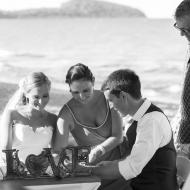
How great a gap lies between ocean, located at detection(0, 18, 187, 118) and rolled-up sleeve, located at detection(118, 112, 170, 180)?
23.5 ft

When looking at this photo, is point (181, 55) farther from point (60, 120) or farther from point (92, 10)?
point (60, 120)

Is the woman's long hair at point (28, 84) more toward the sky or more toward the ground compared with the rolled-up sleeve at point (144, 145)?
more toward the sky

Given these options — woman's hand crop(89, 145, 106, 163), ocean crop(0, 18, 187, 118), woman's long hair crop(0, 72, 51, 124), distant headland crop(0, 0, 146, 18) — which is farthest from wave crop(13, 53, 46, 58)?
woman's hand crop(89, 145, 106, 163)

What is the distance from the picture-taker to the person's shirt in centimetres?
196

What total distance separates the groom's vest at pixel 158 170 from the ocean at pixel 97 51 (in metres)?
7.03

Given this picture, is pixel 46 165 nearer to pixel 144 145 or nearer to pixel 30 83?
pixel 144 145

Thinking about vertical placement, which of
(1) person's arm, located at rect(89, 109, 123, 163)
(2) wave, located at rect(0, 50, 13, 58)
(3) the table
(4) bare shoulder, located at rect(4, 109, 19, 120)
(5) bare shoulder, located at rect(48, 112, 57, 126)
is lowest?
(3) the table

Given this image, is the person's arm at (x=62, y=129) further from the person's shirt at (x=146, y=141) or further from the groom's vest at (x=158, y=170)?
the person's shirt at (x=146, y=141)

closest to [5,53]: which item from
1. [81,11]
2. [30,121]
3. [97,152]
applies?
[81,11]

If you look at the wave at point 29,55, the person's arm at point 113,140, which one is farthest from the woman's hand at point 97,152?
the wave at point 29,55

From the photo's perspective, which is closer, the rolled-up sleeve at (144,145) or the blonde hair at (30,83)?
the rolled-up sleeve at (144,145)

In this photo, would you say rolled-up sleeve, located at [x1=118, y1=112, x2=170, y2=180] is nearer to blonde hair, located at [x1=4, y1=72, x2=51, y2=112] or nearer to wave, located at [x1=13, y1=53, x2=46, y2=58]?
blonde hair, located at [x1=4, y1=72, x2=51, y2=112]

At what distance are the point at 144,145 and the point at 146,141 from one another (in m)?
0.02

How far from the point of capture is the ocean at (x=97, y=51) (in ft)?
43.8
